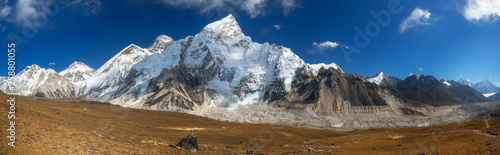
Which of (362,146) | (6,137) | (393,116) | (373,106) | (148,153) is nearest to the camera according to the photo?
(6,137)

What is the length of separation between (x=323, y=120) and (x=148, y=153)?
549ft

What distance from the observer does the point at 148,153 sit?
21125 millimetres

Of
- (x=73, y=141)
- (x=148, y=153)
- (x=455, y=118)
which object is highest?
(x=73, y=141)

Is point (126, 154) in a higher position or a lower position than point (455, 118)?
higher

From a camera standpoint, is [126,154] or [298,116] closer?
[126,154]

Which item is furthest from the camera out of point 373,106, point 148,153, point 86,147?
point 373,106

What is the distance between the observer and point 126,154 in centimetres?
1925

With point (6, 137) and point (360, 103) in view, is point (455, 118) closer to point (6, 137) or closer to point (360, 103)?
point (360, 103)

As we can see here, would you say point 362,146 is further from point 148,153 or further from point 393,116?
point 393,116

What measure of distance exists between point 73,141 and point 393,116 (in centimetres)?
19385

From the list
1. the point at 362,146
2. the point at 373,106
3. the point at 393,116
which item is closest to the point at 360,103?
the point at 373,106

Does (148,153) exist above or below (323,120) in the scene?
above

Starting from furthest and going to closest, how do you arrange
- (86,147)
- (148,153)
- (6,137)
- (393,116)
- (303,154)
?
1. (393,116)
2. (303,154)
3. (148,153)
4. (86,147)
5. (6,137)

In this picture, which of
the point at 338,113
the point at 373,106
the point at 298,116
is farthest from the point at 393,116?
the point at 298,116
